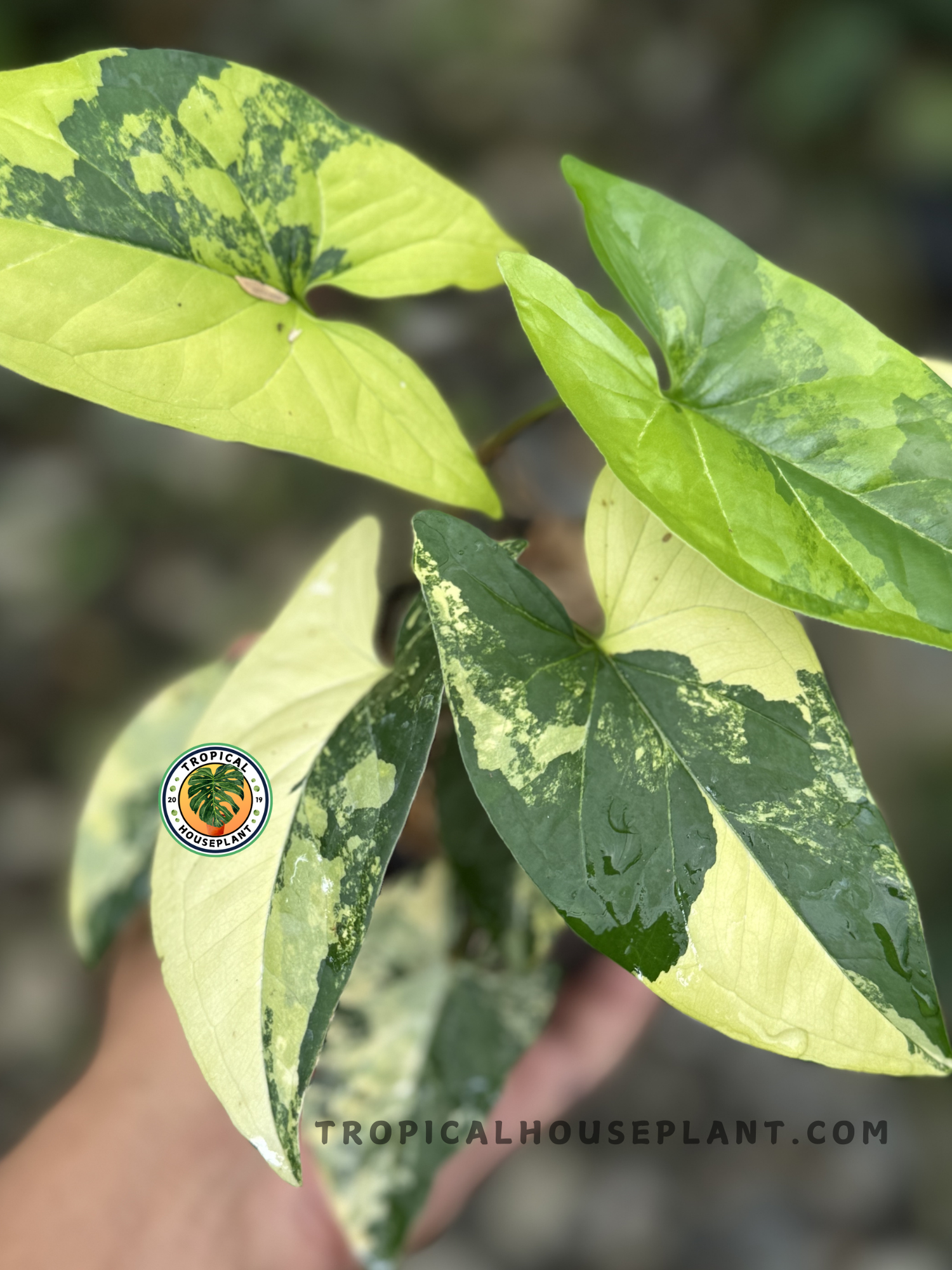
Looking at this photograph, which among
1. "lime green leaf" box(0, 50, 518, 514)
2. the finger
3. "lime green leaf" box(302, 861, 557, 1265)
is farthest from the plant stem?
the finger

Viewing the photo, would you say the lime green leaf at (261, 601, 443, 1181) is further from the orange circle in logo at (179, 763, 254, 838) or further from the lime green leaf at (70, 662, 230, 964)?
the lime green leaf at (70, 662, 230, 964)

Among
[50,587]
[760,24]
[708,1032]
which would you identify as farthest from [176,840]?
[760,24]

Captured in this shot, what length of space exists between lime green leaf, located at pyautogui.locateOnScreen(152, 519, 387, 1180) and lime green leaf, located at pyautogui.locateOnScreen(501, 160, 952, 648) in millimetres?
234

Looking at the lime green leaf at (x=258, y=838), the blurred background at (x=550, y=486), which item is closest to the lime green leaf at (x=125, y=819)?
the lime green leaf at (x=258, y=838)

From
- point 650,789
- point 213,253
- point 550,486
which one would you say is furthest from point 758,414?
point 550,486

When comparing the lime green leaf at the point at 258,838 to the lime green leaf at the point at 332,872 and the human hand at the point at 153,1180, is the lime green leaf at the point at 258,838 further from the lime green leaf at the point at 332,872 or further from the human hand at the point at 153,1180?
the human hand at the point at 153,1180

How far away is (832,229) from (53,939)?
136cm

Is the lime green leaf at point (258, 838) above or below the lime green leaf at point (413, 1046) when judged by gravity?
above

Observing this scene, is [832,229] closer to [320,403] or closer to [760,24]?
[760,24]

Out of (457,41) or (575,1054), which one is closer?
(575,1054)

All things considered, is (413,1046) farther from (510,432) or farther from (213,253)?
(213,253)

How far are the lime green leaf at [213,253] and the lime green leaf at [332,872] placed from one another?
0.47 ft

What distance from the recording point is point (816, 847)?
0.48m

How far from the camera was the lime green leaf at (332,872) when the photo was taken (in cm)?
47
